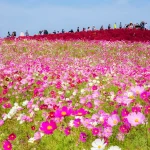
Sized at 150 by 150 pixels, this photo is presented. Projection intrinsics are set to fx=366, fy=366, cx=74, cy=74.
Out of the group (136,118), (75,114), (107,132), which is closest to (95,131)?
(107,132)

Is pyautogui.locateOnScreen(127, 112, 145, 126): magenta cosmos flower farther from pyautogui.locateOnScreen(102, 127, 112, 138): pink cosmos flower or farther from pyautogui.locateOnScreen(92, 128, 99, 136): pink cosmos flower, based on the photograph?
pyautogui.locateOnScreen(92, 128, 99, 136): pink cosmos flower

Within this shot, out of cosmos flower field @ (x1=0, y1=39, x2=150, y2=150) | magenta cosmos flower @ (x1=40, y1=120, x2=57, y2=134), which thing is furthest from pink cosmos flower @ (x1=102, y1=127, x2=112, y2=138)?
magenta cosmos flower @ (x1=40, y1=120, x2=57, y2=134)

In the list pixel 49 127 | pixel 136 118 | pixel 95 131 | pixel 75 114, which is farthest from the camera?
pixel 75 114

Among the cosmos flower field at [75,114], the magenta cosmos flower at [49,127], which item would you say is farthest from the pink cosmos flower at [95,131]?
the magenta cosmos flower at [49,127]

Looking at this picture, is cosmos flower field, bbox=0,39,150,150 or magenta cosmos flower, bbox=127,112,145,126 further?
cosmos flower field, bbox=0,39,150,150

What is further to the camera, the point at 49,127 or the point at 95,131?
the point at 95,131

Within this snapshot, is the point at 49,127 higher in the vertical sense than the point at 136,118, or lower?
lower

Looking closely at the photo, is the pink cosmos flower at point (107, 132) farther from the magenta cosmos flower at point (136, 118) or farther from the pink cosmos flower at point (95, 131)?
the magenta cosmos flower at point (136, 118)

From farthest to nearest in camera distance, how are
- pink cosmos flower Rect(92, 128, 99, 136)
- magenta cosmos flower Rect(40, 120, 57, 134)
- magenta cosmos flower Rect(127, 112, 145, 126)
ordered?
1. pink cosmos flower Rect(92, 128, 99, 136)
2. magenta cosmos flower Rect(40, 120, 57, 134)
3. magenta cosmos flower Rect(127, 112, 145, 126)

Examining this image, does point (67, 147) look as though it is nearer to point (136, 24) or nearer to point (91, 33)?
point (91, 33)

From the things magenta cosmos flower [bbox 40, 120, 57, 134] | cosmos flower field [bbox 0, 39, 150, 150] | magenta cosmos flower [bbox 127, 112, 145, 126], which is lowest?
cosmos flower field [bbox 0, 39, 150, 150]

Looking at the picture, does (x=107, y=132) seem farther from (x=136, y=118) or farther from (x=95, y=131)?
(x=136, y=118)

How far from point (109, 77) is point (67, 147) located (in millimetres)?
4147

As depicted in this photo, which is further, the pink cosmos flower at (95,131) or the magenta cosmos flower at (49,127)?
the pink cosmos flower at (95,131)
